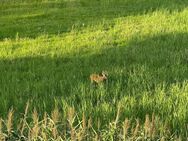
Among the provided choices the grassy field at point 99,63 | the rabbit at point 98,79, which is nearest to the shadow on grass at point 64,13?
the grassy field at point 99,63

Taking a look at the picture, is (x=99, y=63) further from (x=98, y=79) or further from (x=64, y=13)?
(x=64, y=13)

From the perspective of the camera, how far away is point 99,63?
31.3 ft

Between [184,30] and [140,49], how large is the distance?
2.35 metres

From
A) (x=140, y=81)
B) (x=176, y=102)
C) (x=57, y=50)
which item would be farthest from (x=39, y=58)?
(x=176, y=102)

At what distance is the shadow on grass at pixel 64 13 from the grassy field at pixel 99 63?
0.04m

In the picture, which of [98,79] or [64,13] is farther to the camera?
[64,13]

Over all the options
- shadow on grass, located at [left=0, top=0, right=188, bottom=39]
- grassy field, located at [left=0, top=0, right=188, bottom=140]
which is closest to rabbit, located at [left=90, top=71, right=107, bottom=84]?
grassy field, located at [left=0, top=0, right=188, bottom=140]

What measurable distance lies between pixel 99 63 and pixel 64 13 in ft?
31.5

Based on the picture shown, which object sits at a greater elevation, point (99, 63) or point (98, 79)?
point (98, 79)

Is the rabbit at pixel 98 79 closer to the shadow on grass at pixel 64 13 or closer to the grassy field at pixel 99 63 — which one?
the grassy field at pixel 99 63

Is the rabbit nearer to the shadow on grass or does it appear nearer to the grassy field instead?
the grassy field

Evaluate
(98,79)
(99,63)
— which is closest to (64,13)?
(99,63)

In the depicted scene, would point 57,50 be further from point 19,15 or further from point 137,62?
point 19,15

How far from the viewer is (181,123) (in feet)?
17.8
